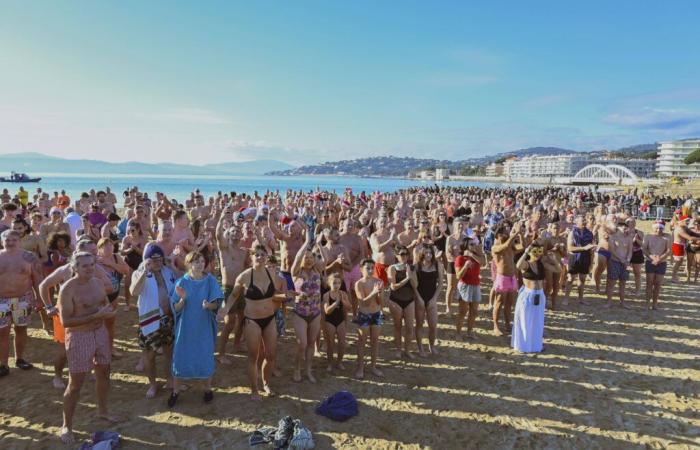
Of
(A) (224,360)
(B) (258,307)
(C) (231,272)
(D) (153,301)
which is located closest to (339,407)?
(B) (258,307)

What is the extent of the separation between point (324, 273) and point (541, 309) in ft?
11.0

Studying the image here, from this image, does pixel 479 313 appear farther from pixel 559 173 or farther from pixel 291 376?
pixel 559 173

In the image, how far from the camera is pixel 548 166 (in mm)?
174500

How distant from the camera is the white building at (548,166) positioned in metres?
171

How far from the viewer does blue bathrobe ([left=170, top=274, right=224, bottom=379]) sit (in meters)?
4.20

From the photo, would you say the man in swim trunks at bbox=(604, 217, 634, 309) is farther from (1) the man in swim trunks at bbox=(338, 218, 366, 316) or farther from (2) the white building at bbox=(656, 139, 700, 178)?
(2) the white building at bbox=(656, 139, 700, 178)

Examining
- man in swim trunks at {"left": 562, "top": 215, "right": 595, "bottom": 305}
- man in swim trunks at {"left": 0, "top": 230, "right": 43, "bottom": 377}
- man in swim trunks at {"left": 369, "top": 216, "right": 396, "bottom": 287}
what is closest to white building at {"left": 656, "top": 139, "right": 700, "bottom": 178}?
man in swim trunks at {"left": 562, "top": 215, "right": 595, "bottom": 305}

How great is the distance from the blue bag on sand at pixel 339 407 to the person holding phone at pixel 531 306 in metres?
3.05

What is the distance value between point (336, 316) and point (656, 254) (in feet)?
22.3

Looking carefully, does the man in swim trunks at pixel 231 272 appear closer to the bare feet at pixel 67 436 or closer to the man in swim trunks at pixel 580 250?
the bare feet at pixel 67 436

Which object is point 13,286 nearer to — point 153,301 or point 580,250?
point 153,301

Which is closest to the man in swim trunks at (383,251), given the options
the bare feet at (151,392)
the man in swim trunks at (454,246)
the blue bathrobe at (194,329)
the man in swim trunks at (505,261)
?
the man in swim trunks at (454,246)

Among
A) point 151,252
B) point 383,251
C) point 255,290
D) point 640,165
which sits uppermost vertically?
point 640,165

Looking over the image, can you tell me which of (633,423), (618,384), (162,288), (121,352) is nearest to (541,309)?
(618,384)
